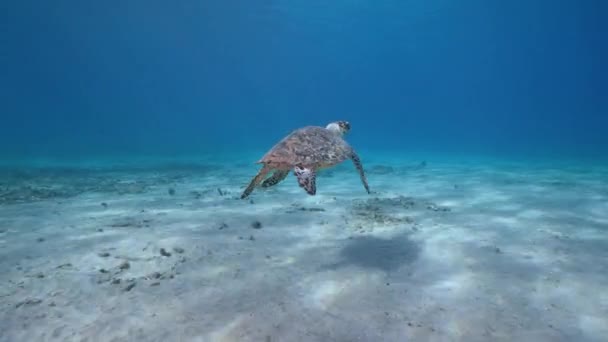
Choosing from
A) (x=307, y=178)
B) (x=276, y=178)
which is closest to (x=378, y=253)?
(x=307, y=178)

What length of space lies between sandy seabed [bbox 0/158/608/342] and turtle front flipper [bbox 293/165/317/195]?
4.61 ft

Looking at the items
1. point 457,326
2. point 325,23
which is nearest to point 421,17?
point 325,23

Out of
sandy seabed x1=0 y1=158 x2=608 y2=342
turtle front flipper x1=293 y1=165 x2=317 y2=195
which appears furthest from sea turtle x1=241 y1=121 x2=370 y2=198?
sandy seabed x1=0 y1=158 x2=608 y2=342

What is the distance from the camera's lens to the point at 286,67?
13700 cm

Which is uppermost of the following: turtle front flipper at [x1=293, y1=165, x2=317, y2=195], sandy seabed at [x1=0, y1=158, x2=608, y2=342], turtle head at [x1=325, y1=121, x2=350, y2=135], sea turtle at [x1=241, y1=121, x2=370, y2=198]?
turtle head at [x1=325, y1=121, x2=350, y2=135]

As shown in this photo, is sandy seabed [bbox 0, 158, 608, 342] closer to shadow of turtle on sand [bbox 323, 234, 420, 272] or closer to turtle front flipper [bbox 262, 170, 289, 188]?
shadow of turtle on sand [bbox 323, 234, 420, 272]

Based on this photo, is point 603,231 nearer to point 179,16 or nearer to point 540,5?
point 179,16

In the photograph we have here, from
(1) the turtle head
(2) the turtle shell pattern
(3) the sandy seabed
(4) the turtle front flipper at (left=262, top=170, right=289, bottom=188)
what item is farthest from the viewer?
(1) the turtle head

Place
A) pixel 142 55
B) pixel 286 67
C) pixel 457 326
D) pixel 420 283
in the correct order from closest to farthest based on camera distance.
Answer: pixel 457 326, pixel 420 283, pixel 142 55, pixel 286 67

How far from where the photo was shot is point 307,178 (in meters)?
5.35

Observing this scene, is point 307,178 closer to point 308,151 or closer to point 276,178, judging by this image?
point 308,151

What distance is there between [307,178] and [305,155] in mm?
707

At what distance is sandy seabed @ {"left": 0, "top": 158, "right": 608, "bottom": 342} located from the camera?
3770 millimetres

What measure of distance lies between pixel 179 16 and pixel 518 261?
67.5m
